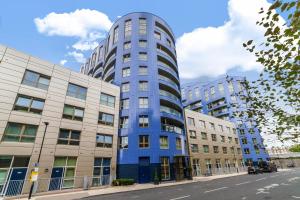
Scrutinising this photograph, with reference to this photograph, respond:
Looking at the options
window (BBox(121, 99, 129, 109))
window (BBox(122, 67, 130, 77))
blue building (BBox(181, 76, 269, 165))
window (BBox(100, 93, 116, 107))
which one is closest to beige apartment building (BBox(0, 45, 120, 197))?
window (BBox(100, 93, 116, 107))

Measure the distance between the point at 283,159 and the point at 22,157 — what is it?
96.8 m

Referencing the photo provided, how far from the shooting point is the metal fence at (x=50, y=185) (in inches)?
635

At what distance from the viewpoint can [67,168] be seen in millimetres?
20953

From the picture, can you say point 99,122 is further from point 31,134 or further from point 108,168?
point 31,134

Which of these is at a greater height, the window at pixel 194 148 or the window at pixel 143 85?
the window at pixel 143 85

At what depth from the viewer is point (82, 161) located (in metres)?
22.3

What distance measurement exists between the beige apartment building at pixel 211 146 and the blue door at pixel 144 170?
1467cm

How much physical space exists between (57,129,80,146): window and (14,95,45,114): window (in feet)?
11.9

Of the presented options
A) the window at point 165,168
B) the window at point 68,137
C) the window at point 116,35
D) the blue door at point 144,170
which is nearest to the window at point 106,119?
the window at point 68,137

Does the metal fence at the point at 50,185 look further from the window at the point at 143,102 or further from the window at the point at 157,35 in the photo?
the window at the point at 157,35

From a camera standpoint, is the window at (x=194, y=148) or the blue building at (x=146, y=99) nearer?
the blue building at (x=146, y=99)

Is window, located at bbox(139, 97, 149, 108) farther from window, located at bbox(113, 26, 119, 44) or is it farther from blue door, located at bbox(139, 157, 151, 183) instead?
window, located at bbox(113, 26, 119, 44)

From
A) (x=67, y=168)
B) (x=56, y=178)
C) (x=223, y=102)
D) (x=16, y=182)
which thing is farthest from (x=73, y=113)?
(x=223, y=102)

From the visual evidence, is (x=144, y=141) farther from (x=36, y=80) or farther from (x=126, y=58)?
(x=36, y=80)
